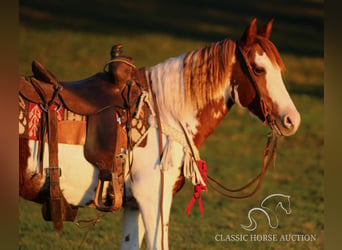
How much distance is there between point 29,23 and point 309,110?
694 centimetres

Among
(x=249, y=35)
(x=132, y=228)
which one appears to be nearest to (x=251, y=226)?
(x=132, y=228)

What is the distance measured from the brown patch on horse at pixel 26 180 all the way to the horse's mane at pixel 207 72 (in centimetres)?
99

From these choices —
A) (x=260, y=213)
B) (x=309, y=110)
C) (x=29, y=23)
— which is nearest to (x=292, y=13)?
(x=309, y=110)

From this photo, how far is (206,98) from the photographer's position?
14.1 ft

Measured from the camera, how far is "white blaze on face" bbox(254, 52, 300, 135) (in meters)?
4.25

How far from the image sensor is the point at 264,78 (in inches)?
168

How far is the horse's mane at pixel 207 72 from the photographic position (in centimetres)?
427

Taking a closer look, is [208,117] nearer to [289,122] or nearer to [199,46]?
[289,122]

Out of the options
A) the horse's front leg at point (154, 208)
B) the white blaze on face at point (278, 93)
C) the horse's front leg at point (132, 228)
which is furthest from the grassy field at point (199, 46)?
the white blaze on face at point (278, 93)

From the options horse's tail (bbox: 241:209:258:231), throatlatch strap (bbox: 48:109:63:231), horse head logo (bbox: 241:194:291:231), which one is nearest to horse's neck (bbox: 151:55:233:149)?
throatlatch strap (bbox: 48:109:63:231)

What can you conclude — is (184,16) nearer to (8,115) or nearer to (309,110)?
(309,110)

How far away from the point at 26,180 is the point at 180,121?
97 cm

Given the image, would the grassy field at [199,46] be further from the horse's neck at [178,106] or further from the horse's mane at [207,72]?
the horse's mane at [207,72]

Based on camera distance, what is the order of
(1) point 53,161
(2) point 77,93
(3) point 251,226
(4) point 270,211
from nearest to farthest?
(1) point 53,161
(2) point 77,93
(3) point 251,226
(4) point 270,211
